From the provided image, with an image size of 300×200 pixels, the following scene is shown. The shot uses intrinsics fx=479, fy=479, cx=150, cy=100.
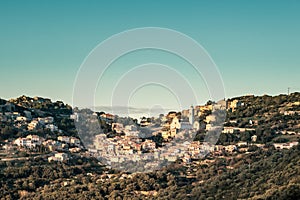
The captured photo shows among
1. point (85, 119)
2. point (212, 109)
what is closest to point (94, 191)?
point (85, 119)

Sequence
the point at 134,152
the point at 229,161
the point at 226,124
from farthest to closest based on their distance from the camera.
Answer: the point at 226,124, the point at 134,152, the point at 229,161

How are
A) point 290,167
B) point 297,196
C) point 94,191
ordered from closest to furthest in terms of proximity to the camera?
point 297,196 < point 290,167 < point 94,191

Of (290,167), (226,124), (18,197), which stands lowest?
(18,197)

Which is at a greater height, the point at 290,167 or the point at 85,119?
the point at 85,119

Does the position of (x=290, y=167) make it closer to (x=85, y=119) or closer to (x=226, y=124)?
(x=226, y=124)

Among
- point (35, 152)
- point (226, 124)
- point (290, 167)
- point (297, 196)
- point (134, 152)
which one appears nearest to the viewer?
point (297, 196)

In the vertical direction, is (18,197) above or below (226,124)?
below

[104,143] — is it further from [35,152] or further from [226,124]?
[226,124]

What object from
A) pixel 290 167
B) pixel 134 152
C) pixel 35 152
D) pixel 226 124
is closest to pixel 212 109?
pixel 226 124

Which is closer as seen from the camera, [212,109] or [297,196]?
[297,196]
